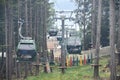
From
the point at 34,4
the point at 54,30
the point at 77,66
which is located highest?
the point at 34,4

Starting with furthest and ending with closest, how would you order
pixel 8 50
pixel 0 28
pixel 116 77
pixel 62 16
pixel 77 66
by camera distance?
1. pixel 77 66
2. pixel 0 28
3. pixel 8 50
4. pixel 62 16
5. pixel 116 77

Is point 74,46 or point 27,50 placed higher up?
point 27,50

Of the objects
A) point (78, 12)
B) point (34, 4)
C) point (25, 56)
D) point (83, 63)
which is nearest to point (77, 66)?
point (83, 63)

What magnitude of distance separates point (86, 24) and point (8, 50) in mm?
34956

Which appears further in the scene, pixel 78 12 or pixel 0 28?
pixel 78 12

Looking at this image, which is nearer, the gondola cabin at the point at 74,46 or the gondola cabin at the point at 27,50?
the gondola cabin at the point at 27,50

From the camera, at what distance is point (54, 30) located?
40.8m

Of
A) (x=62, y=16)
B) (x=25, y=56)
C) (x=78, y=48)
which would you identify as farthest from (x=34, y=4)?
(x=25, y=56)

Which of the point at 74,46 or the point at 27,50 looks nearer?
the point at 27,50

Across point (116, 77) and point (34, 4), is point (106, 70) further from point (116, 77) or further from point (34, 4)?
point (34, 4)

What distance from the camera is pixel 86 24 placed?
73.6m

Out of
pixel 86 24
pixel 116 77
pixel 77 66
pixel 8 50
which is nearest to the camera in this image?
pixel 116 77

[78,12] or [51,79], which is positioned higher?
[78,12]

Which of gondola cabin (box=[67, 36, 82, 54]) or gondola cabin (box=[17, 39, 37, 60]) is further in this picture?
gondola cabin (box=[67, 36, 82, 54])
